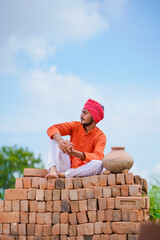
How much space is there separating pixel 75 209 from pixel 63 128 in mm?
1427

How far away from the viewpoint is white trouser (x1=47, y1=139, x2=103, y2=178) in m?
6.11

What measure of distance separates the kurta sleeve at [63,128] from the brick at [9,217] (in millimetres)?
1446

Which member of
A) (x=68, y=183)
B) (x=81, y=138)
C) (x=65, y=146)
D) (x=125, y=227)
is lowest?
(x=125, y=227)

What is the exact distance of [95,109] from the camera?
21.1 feet

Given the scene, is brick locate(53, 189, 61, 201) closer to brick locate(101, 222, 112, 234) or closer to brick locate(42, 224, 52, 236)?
brick locate(42, 224, 52, 236)

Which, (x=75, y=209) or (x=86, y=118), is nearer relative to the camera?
(x=75, y=209)

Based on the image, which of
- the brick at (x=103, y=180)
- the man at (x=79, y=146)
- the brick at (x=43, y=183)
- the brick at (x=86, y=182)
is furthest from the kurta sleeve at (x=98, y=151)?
the brick at (x=43, y=183)

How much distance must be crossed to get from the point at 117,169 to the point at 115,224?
33.6 inches

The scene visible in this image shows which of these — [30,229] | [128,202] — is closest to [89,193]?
[128,202]

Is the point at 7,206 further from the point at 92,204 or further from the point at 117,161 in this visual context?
the point at 117,161

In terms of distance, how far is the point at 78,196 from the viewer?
591 cm

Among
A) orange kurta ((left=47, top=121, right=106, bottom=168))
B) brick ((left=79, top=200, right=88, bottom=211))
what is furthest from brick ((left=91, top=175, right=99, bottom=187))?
orange kurta ((left=47, top=121, right=106, bottom=168))

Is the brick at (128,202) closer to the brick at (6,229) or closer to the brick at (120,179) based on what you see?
the brick at (120,179)

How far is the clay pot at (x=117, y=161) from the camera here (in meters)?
5.89
